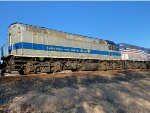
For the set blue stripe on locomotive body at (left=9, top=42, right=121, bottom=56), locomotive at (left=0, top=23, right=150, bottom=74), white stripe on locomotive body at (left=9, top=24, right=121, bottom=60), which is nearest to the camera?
locomotive at (left=0, top=23, right=150, bottom=74)

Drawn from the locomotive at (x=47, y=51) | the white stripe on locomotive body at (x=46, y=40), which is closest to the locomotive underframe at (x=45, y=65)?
the locomotive at (x=47, y=51)

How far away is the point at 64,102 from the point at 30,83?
14.9ft

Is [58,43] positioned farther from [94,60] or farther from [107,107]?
[107,107]

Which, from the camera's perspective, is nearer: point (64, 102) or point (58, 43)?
point (64, 102)

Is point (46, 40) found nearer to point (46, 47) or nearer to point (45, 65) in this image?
point (46, 47)

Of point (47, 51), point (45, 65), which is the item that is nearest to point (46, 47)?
point (47, 51)

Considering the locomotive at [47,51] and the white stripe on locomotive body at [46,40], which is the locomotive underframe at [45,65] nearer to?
the locomotive at [47,51]

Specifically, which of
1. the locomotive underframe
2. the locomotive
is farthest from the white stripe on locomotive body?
the locomotive underframe

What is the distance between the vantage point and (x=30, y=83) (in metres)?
11.9

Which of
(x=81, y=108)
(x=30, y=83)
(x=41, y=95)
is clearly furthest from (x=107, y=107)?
(x=30, y=83)

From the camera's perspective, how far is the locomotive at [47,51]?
15859mm

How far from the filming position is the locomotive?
15859 mm

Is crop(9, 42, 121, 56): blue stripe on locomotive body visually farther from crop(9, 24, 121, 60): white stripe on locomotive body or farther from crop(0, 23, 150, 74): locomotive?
crop(9, 24, 121, 60): white stripe on locomotive body

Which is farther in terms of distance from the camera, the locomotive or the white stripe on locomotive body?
the white stripe on locomotive body
